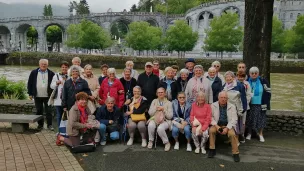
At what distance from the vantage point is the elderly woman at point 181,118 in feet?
18.9

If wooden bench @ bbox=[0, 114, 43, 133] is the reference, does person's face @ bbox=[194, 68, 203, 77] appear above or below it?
above

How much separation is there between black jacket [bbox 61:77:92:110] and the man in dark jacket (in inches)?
46.3

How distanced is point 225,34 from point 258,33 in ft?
99.8

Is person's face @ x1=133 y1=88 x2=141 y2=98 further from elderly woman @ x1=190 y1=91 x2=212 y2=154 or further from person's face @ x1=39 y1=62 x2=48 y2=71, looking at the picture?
person's face @ x1=39 y1=62 x2=48 y2=71

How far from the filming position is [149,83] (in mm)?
6359

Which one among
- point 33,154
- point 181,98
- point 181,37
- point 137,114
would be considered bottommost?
point 33,154

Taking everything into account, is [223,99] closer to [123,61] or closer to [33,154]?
[33,154]

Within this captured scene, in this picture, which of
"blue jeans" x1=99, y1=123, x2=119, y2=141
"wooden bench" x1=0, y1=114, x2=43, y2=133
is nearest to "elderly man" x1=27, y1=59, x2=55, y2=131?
"wooden bench" x1=0, y1=114, x2=43, y2=133

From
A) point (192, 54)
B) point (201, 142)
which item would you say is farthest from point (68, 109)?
point (192, 54)

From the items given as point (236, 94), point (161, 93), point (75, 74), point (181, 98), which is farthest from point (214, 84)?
point (75, 74)

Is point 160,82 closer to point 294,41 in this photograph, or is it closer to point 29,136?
point 29,136

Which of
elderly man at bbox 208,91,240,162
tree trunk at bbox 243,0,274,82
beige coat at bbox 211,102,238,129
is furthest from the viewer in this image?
tree trunk at bbox 243,0,274,82

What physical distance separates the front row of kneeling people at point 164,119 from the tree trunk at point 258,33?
2211 millimetres

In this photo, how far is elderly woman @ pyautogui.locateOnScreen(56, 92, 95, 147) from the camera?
220 inches
